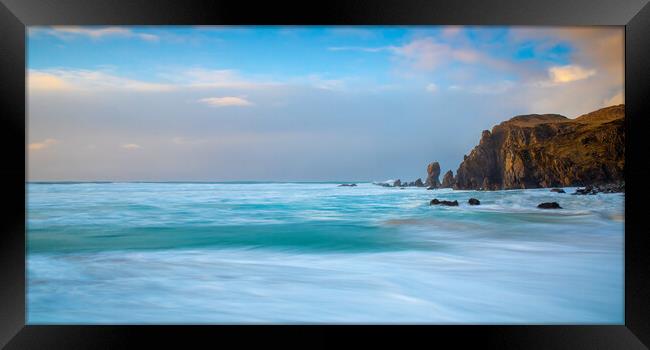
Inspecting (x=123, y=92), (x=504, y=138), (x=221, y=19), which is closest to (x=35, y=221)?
(x=123, y=92)

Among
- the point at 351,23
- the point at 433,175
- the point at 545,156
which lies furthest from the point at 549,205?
the point at 351,23

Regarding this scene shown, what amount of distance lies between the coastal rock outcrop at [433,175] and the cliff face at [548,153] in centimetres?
22

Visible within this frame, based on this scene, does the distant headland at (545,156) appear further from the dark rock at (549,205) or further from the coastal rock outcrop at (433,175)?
the dark rock at (549,205)

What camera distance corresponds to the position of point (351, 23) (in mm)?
2682

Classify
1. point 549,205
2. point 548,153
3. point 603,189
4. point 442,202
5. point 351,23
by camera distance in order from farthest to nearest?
point 442,202 → point 548,153 → point 549,205 → point 603,189 → point 351,23

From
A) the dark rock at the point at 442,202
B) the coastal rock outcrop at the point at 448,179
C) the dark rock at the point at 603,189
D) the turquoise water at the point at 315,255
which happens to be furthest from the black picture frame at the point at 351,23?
the dark rock at the point at 442,202

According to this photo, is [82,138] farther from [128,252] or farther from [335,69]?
[335,69]

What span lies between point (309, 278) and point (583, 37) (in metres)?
3.53

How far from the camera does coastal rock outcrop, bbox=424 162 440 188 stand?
16.4ft

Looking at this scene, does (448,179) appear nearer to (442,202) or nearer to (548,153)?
(442,202)

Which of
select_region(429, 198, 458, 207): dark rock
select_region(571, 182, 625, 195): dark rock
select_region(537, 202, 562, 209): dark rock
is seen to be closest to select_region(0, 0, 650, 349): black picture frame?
select_region(571, 182, 625, 195): dark rock

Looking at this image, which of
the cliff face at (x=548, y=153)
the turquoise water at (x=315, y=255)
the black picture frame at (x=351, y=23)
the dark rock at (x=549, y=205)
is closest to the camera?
the black picture frame at (x=351, y=23)

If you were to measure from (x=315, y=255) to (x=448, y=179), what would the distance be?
179 cm

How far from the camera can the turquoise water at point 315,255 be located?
3.71 m
